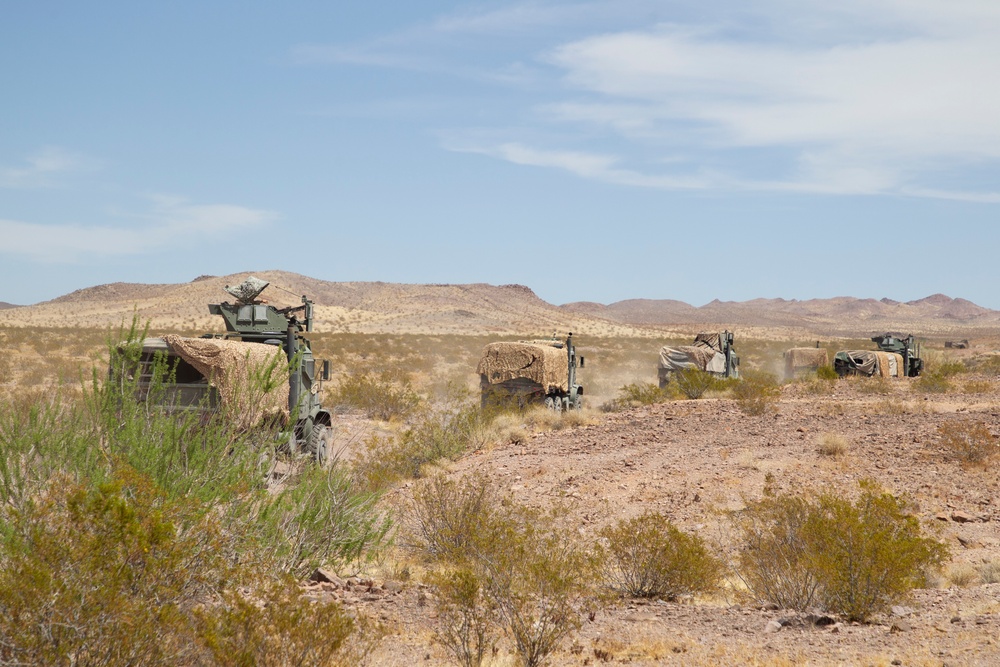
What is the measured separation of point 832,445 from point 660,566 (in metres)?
7.53

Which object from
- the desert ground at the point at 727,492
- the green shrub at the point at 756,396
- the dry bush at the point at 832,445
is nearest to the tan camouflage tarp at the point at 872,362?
the desert ground at the point at 727,492

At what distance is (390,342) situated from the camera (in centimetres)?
5650

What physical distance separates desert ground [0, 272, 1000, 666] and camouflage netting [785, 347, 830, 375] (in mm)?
4667

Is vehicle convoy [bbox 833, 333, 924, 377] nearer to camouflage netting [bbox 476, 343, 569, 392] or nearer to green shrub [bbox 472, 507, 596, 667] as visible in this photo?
camouflage netting [bbox 476, 343, 569, 392]

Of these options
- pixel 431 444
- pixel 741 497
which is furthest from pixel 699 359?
pixel 741 497

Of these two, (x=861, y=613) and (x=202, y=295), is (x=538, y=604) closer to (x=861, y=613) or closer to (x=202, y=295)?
(x=861, y=613)

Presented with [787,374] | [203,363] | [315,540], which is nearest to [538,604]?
[315,540]

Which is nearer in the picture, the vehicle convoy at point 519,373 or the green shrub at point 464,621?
the green shrub at point 464,621

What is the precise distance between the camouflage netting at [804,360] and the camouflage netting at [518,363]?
16.5 meters

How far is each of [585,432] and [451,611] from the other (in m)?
12.5

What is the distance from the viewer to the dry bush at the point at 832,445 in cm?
1438

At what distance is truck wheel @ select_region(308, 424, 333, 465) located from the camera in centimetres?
1403

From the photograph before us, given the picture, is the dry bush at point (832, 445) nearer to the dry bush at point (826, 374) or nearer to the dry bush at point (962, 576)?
the dry bush at point (962, 576)

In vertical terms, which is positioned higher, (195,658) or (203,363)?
(203,363)
